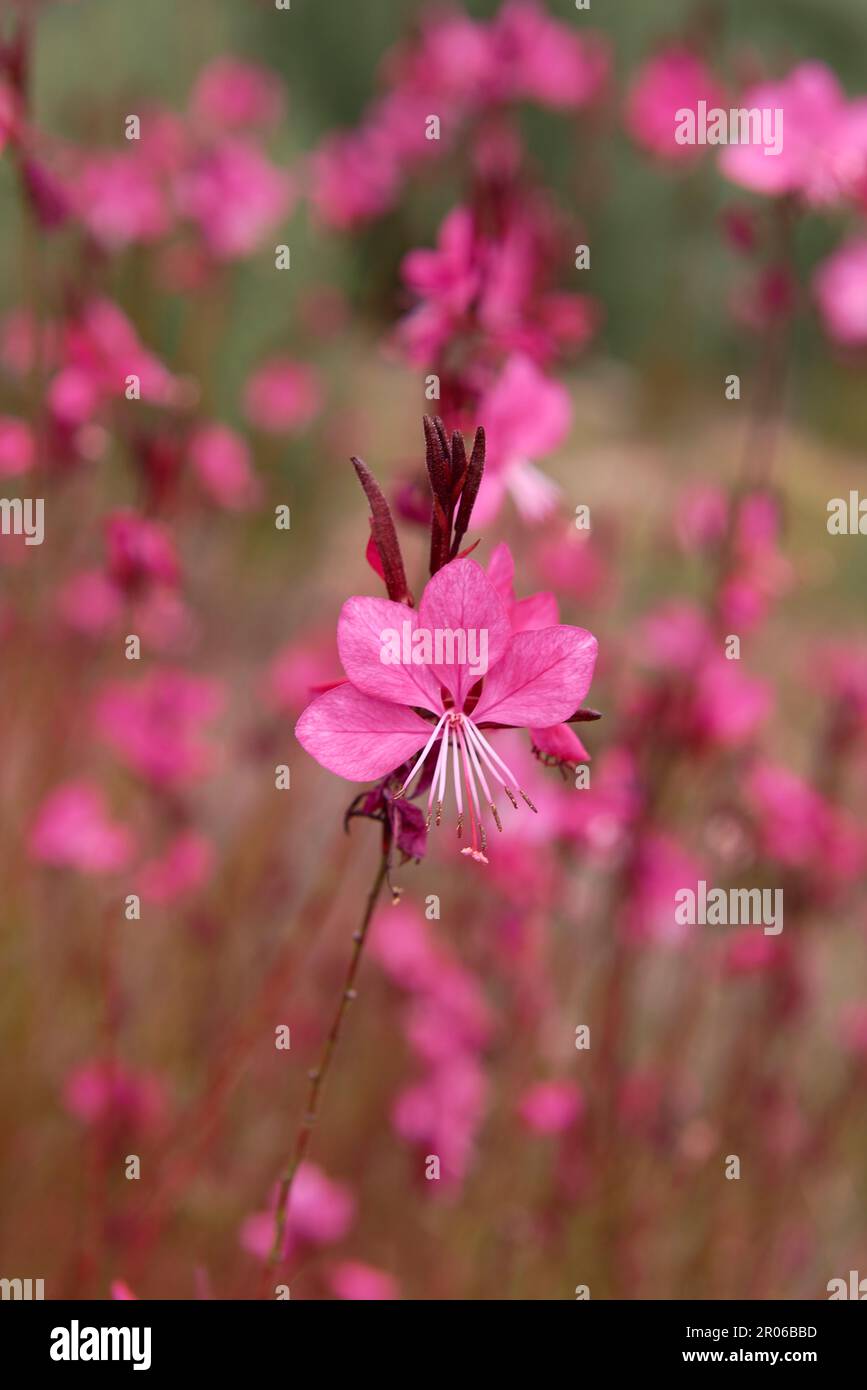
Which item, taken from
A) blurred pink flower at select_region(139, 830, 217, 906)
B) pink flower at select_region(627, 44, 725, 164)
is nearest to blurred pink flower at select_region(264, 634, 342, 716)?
blurred pink flower at select_region(139, 830, 217, 906)

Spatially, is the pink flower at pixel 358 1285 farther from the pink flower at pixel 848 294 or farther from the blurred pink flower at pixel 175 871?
the pink flower at pixel 848 294

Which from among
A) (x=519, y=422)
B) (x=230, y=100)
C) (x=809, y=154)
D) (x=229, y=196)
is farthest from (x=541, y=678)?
(x=230, y=100)

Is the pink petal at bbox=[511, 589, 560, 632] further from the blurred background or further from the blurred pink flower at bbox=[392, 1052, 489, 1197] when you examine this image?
the blurred pink flower at bbox=[392, 1052, 489, 1197]

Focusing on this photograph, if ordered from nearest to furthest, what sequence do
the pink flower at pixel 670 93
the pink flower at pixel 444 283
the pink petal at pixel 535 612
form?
the pink petal at pixel 535 612, the pink flower at pixel 444 283, the pink flower at pixel 670 93

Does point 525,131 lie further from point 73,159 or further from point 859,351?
point 73,159

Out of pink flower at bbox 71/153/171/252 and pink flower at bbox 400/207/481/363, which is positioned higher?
pink flower at bbox 71/153/171/252

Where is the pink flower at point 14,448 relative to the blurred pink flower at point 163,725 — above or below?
above

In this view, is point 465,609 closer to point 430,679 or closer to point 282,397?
point 430,679

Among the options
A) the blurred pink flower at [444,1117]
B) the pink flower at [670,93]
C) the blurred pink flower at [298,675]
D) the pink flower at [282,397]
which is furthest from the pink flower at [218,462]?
the pink flower at [670,93]
